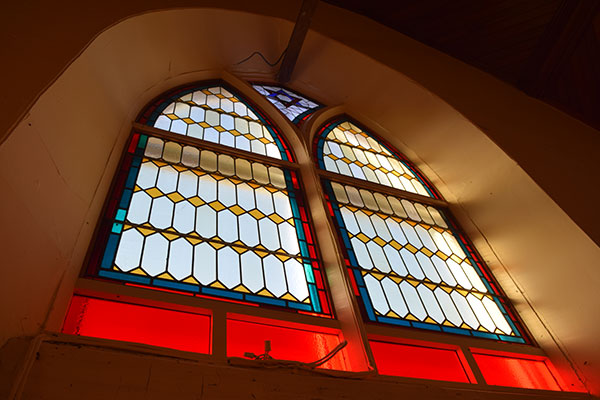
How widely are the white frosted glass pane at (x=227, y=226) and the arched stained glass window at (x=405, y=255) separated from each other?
56 cm

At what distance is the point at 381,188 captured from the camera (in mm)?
2625

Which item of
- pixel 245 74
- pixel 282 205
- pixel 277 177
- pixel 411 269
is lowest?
pixel 411 269

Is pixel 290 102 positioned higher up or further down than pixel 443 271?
higher up

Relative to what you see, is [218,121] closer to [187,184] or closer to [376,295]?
[187,184]

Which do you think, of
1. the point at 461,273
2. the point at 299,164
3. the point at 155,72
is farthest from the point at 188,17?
the point at 461,273

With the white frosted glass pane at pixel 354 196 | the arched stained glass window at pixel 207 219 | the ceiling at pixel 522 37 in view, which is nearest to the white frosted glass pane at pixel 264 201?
the arched stained glass window at pixel 207 219

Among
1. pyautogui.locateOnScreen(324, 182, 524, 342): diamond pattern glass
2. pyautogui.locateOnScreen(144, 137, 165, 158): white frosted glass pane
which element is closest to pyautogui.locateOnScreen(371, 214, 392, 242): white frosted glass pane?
pyautogui.locateOnScreen(324, 182, 524, 342): diamond pattern glass

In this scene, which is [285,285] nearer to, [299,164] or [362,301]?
[362,301]

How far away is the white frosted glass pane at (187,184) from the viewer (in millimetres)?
1913

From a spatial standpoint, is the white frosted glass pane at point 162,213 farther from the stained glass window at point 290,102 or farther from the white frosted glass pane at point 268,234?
the stained glass window at point 290,102

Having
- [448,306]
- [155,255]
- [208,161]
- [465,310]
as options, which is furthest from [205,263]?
[465,310]

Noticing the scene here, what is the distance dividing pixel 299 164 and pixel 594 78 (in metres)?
2.24

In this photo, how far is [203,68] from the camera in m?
2.90

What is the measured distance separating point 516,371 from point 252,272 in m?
1.28
